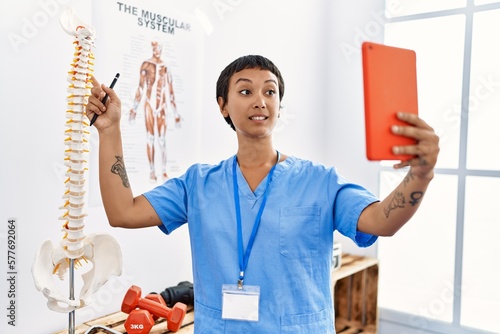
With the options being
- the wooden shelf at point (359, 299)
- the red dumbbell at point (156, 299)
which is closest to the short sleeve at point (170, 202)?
the red dumbbell at point (156, 299)

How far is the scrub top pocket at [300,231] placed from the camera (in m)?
1.32

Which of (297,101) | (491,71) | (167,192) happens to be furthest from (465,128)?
(167,192)

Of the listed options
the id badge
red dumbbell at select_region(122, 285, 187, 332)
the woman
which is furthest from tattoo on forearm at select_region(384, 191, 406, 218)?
red dumbbell at select_region(122, 285, 187, 332)

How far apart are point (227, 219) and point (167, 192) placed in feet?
0.70

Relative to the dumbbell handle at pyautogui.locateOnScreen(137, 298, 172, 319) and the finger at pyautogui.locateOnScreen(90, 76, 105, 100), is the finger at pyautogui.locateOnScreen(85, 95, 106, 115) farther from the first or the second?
the dumbbell handle at pyautogui.locateOnScreen(137, 298, 172, 319)

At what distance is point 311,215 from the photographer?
4.39 feet

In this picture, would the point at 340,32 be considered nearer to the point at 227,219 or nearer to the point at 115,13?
the point at 115,13

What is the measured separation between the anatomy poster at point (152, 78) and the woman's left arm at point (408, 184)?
116 cm

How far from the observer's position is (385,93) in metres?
0.96

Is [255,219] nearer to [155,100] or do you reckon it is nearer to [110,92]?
[110,92]

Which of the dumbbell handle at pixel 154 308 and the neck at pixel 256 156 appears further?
the dumbbell handle at pixel 154 308

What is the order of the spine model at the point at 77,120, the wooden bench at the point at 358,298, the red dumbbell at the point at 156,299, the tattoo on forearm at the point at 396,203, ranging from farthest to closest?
the wooden bench at the point at 358,298 < the red dumbbell at the point at 156,299 < the spine model at the point at 77,120 < the tattoo on forearm at the point at 396,203

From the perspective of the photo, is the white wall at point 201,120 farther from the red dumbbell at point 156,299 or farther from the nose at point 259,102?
the nose at point 259,102

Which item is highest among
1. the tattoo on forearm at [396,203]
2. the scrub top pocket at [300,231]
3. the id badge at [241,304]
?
the tattoo on forearm at [396,203]
